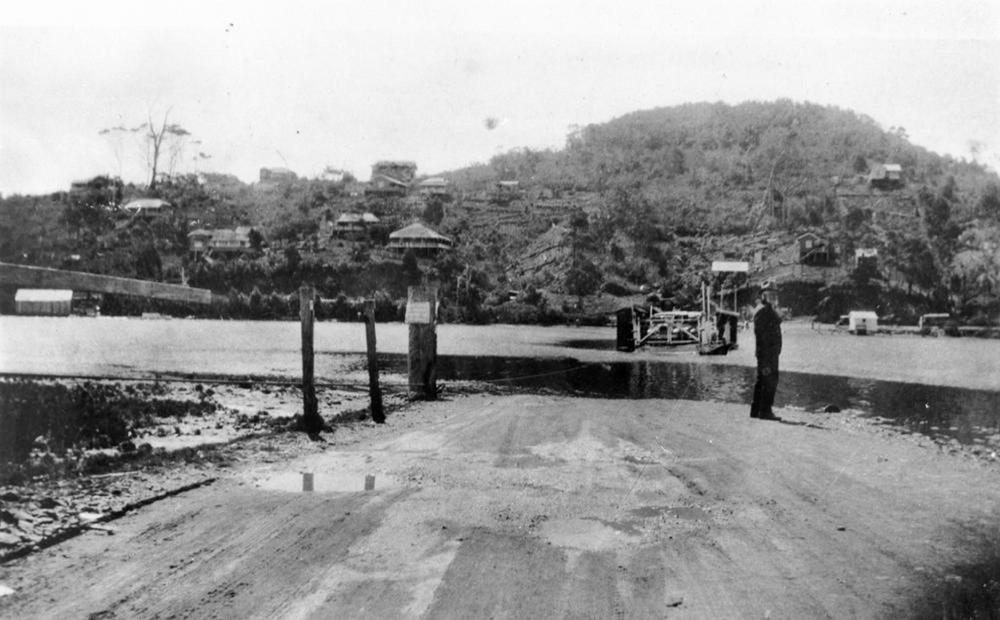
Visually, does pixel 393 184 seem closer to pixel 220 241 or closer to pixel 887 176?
pixel 220 241

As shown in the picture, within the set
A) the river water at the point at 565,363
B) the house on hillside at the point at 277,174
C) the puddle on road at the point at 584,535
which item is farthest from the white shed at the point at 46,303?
the puddle on road at the point at 584,535

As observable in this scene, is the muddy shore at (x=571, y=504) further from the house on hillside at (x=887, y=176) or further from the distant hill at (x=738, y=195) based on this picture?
the house on hillside at (x=887, y=176)

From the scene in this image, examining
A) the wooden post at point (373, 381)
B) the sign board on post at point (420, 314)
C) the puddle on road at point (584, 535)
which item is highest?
the sign board on post at point (420, 314)

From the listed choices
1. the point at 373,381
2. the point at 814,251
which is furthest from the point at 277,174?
the point at 814,251

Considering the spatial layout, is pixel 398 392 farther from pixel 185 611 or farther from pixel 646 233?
pixel 646 233

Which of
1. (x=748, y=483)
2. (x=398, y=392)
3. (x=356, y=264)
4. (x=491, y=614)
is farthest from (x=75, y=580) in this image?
(x=356, y=264)

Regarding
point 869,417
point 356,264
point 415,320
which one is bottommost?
point 869,417
